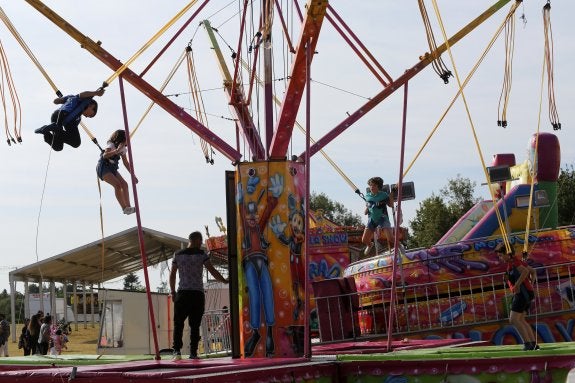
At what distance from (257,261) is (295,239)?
0.56 m

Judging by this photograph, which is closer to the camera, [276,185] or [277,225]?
Answer: [277,225]

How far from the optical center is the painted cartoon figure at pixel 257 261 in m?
12.0

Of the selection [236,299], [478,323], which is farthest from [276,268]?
[478,323]

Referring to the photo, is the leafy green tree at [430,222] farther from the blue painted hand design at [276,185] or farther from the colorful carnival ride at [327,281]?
the blue painted hand design at [276,185]

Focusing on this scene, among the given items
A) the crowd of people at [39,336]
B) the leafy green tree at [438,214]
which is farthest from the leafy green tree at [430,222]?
the crowd of people at [39,336]

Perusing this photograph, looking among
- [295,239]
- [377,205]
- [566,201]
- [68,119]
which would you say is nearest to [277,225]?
[295,239]

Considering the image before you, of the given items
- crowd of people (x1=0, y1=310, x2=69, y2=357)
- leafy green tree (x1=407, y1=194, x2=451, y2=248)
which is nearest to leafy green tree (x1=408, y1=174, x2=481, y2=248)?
leafy green tree (x1=407, y1=194, x2=451, y2=248)

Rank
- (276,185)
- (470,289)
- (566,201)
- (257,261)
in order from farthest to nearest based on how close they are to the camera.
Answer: (566,201) < (470,289) < (276,185) < (257,261)

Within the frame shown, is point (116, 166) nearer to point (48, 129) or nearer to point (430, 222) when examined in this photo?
point (48, 129)

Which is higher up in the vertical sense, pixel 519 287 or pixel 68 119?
pixel 68 119

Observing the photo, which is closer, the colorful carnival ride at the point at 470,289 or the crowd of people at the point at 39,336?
the colorful carnival ride at the point at 470,289

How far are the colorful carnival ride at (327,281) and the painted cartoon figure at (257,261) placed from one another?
1cm

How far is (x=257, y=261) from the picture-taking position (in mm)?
12141

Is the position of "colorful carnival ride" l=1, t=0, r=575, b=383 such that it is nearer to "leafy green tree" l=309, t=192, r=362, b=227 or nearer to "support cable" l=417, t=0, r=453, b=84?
"support cable" l=417, t=0, r=453, b=84
